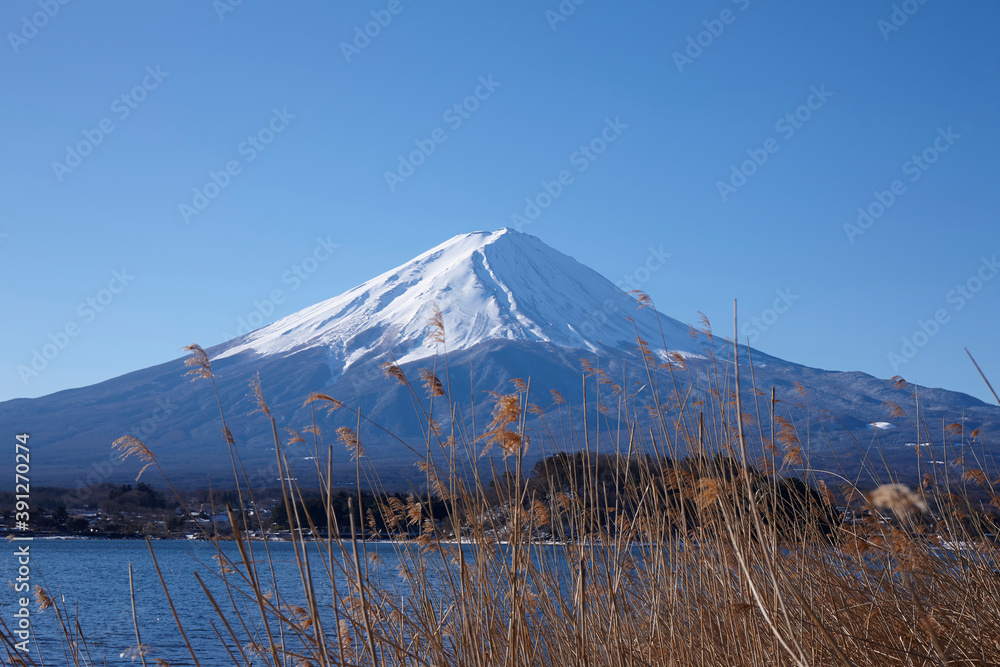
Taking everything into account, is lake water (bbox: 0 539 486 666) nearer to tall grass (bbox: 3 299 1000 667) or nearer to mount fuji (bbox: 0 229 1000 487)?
tall grass (bbox: 3 299 1000 667)

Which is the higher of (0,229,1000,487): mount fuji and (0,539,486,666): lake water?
(0,229,1000,487): mount fuji

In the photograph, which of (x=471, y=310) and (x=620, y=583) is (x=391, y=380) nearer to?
(x=471, y=310)

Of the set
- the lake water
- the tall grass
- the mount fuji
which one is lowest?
the lake water

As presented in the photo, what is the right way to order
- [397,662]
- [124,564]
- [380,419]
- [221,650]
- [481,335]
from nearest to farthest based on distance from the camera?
[397,662] < [221,650] < [124,564] < [380,419] < [481,335]

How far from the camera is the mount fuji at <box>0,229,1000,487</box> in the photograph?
65.6 m

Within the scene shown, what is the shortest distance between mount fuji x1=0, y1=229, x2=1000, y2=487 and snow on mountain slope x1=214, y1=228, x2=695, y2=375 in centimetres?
33

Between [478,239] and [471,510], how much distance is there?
14356cm

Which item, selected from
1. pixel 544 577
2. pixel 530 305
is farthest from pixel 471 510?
pixel 530 305

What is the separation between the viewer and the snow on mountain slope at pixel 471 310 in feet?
335

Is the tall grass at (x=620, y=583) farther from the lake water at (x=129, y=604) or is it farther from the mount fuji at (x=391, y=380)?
the mount fuji at (x=391, y=380)

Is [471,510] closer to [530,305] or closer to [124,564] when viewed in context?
[124,564]

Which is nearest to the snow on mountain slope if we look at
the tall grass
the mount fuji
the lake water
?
the mount fuji

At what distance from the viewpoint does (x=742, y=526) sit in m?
1.98

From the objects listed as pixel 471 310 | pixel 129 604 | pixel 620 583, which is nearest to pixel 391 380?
pixel 471 310
